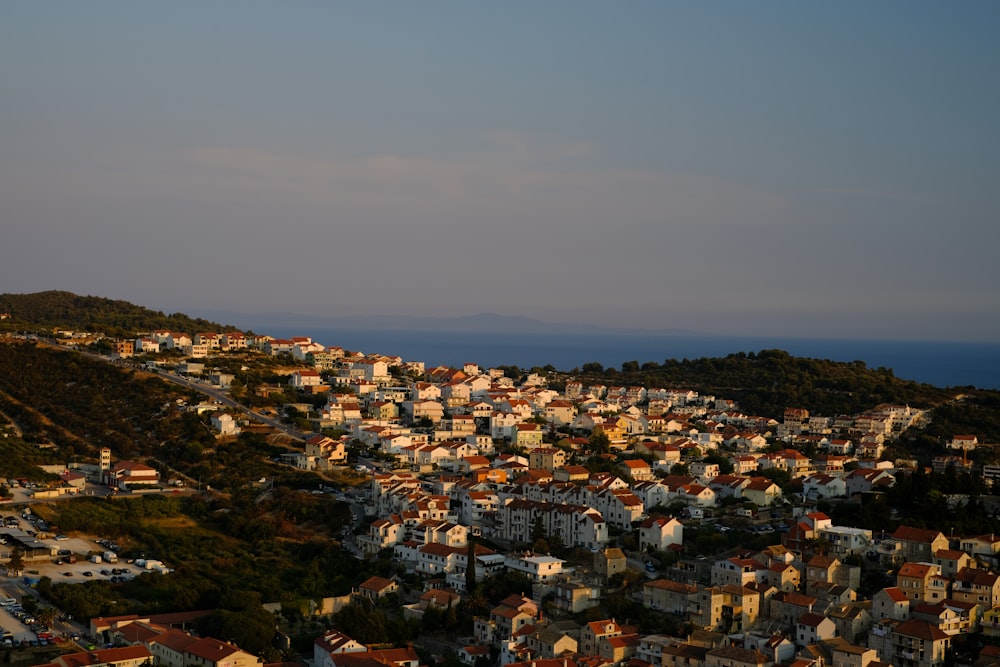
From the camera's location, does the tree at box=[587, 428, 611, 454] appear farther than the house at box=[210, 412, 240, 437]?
No

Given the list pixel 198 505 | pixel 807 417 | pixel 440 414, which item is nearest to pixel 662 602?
pixel 198 505

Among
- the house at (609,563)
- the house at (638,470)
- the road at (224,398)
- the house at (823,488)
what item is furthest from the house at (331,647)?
the road at (224,398)

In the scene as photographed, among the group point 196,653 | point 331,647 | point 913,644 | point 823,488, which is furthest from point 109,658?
point 823,488

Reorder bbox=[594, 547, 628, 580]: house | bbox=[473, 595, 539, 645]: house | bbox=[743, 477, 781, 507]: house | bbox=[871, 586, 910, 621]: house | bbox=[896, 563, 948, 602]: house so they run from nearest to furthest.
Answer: bbox=[871, 586, 910, 621]: house, bbox=[473, 595, 539, 645]: house, bbox=[896, 563, 948, 602]: house, bbox=[594, 547, 628, 580]: house, bbox=[743, 477, 781, 507]: house

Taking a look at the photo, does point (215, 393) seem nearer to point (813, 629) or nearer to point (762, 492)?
point (762, 492)

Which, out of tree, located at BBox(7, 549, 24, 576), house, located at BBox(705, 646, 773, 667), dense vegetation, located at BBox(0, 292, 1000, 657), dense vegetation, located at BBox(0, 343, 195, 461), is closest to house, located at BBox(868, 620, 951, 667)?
house, located at BBox(705, 646, 773, 667)

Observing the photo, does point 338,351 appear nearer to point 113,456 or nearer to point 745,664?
point 113,456

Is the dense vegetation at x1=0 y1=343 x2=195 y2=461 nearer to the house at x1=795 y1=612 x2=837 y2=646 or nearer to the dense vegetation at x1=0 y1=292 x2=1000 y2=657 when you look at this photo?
the dense vegetation at x1=0 y1=292 x2=1000 y2=657

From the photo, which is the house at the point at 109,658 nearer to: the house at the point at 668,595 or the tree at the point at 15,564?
the tree at the point at 15,564
